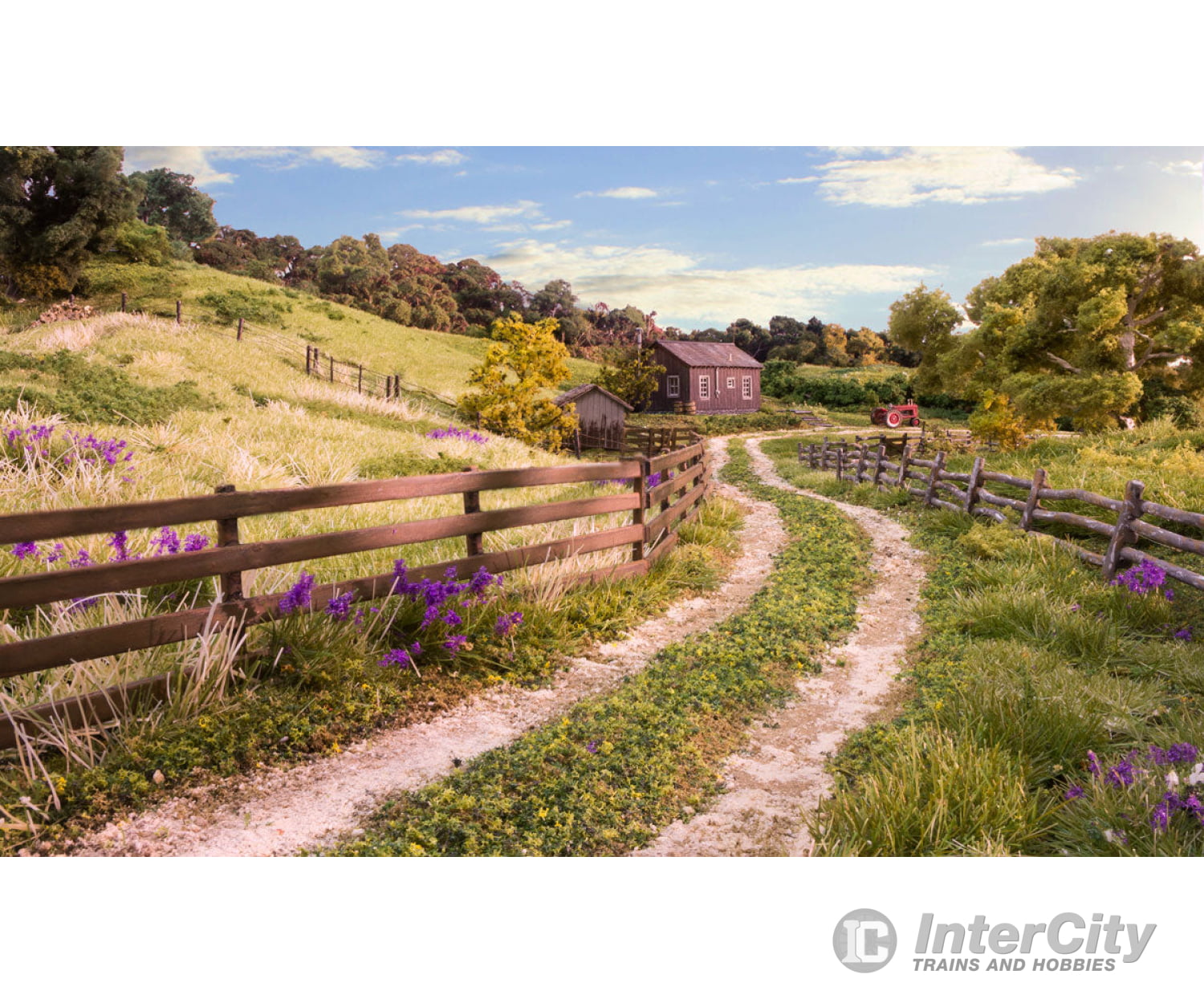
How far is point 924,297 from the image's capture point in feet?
83.5

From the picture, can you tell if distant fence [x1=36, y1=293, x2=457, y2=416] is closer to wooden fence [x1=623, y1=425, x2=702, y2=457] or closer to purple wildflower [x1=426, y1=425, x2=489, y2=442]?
purple wildflower [x1=426, y1=425, x2=489, y2=442]

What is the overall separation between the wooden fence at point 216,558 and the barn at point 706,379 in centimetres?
3606

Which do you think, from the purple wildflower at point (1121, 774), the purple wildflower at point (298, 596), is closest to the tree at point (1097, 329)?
the purple wildflower at point (1121, 774)

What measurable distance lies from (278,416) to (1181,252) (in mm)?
21027

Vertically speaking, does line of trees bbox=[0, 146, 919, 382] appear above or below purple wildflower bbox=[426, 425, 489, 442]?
above

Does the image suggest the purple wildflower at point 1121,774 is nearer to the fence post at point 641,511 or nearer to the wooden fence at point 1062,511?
→ the wooden fence at point 1062,511

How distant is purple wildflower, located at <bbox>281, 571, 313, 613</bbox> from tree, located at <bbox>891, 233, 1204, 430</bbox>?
19.9m

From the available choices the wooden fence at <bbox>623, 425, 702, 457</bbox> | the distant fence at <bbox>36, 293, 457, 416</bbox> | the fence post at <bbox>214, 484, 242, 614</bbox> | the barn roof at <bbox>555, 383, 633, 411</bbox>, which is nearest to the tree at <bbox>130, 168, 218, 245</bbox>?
the distant fence at <bbox>36, 293, 457, 416</bbox>

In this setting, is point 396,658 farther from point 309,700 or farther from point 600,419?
point 600,419

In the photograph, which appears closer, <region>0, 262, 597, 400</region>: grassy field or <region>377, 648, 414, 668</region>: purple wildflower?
<region>377, 648, 414, 668</region>: purple wildflower

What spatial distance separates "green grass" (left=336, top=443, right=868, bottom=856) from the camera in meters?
3.32

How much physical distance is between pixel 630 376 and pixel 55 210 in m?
22.7

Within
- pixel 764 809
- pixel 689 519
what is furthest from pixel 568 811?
pixel 689 519
